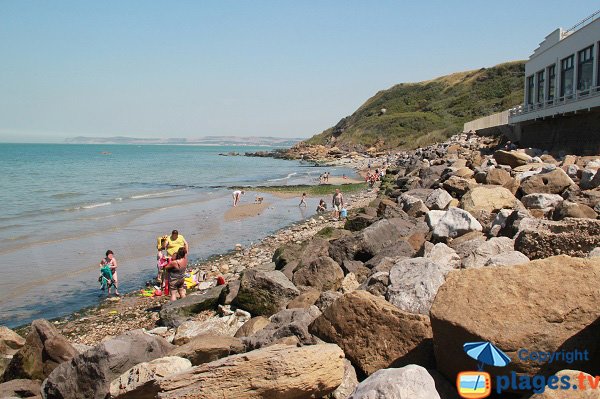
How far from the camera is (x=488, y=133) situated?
129 ft

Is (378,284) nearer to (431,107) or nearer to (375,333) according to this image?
(375,333)

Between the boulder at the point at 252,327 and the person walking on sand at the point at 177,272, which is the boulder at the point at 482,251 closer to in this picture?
the boulder at the point at 252,327

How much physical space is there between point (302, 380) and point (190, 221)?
2439 cm

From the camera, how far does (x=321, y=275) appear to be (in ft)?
32.8

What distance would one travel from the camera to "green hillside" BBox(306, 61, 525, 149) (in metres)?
78.9

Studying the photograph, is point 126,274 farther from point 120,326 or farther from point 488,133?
point 488,133

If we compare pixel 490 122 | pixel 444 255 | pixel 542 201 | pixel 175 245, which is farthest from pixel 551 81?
pixel 444 255

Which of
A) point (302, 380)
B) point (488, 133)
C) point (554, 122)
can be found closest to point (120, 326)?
point (302, 380)

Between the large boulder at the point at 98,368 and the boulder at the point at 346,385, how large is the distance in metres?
2.65

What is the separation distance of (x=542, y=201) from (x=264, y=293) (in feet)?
20.9

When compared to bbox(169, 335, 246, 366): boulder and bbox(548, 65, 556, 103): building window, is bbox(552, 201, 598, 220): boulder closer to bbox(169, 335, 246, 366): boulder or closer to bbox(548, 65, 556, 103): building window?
bbox(169, 335, 246, 366): boulder

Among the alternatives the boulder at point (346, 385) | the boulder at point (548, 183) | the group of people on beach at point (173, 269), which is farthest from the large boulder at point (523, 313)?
the group of people on beach at point (173, 269)

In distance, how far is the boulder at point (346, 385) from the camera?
5.01 metres

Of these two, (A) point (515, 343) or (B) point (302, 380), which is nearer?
(A) point (515, 343)
